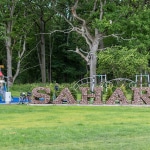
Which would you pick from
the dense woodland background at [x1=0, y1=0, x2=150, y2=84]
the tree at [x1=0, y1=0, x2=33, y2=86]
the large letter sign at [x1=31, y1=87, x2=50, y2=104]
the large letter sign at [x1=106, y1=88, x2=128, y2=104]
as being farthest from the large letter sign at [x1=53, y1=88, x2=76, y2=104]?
the tree at [x1=0, y1=0, x2=33, y2=86]

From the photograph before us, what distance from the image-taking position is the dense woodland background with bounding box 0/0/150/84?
38156 mm

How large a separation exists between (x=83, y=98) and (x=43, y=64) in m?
27.7

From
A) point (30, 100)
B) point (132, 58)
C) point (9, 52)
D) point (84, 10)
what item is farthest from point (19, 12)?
point (30, 100)

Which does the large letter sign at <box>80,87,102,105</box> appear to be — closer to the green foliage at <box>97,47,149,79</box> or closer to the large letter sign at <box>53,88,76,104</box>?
the large letter sign at <box>53,88,76,104</box>

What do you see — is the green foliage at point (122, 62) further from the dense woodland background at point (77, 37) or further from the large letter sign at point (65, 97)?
the large letter sign at point (65, 97)

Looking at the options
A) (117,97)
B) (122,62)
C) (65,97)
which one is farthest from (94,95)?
(122,62)

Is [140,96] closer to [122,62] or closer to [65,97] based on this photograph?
[65,97]

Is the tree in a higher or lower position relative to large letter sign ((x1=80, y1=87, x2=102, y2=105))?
higher

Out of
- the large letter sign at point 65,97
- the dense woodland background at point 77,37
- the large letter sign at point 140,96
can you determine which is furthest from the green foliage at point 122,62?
the large letter sign at point 65,97

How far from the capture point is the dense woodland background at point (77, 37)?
38.2 metres

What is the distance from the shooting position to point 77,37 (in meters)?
52.0

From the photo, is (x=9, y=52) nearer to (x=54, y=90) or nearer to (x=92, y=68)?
(x=92, y=68)

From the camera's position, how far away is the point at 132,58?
3650 cm

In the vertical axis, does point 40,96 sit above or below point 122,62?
below
